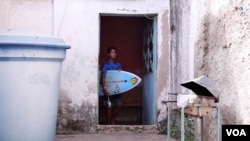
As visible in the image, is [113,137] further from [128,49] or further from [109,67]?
[128,49]

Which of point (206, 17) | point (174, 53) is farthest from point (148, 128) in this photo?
point (206, 17)

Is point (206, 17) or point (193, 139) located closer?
point (206, 17)

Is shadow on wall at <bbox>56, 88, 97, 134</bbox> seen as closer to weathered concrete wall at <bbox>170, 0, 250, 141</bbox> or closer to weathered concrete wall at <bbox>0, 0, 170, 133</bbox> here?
weathered concrete wall at <bbox>0, 0, 170, 133</bbox>

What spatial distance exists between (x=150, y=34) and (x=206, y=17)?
8.13 ft

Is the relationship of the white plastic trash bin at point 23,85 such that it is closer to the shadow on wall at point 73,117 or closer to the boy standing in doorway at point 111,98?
the shadow on wall at point 73,117

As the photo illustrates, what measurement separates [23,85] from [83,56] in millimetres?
2527

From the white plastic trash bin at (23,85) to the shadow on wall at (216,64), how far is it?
193 centimetres

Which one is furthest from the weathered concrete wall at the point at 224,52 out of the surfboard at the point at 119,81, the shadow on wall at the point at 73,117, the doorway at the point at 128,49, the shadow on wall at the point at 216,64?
the doorway at the point at 128,49

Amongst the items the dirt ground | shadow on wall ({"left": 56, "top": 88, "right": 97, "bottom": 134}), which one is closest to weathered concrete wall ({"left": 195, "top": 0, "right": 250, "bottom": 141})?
the dirt ground

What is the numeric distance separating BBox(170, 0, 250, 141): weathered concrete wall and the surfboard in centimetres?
171

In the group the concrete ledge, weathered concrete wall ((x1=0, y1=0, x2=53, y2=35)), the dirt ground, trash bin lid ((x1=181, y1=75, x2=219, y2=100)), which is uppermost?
weathered concrete wall ((x1=0, y1=0, x2=53, y2=35))

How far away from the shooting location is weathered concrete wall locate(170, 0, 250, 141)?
4164mm

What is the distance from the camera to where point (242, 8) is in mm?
4188

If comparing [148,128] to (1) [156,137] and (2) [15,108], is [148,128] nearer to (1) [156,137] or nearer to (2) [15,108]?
(1) [156,137]
